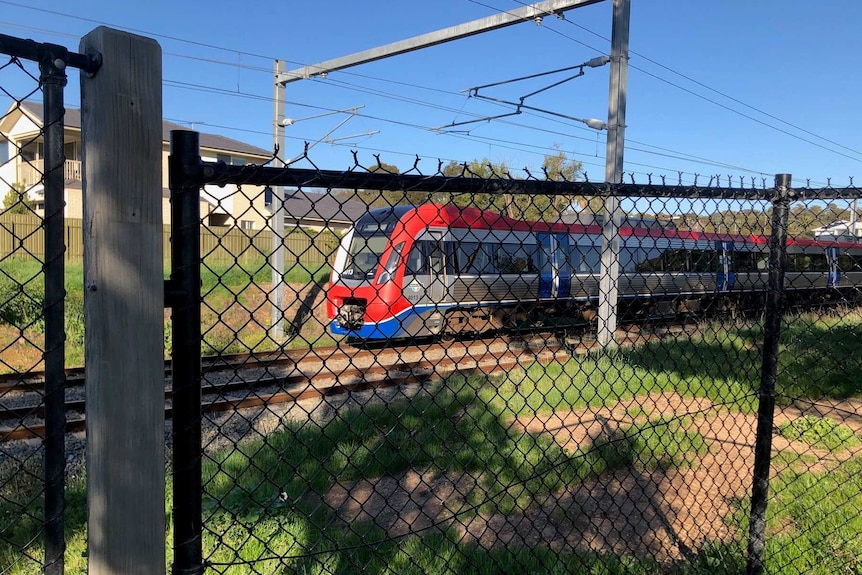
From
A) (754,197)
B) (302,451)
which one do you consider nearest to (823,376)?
(754,197)

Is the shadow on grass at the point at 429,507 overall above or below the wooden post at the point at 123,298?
below

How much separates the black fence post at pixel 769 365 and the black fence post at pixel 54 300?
2.76m

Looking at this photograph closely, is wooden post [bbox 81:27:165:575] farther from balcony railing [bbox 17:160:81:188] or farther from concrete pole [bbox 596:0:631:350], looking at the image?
concrete pole [bbox 596:0:631:350]

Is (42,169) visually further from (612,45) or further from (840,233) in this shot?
(840,233)

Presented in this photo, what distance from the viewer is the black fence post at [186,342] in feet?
5.19

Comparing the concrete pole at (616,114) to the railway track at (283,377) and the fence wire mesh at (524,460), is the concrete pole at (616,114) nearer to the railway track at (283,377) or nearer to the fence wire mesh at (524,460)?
the railway track at (283,377)

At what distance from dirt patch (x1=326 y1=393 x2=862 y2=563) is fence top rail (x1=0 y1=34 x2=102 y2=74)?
7.83 feet

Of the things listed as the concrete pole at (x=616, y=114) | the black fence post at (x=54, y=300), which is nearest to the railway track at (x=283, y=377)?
the concrete pole at (x=616, y=114)

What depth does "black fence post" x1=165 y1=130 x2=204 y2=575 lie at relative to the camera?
62.3 inches

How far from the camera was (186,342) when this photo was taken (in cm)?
161

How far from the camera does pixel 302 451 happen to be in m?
5.19

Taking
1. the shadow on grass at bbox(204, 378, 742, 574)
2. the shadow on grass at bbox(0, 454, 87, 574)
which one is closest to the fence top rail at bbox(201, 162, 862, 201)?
the shadow on grass at bbox(204, 378, 742, 574)

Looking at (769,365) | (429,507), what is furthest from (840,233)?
(769,365)

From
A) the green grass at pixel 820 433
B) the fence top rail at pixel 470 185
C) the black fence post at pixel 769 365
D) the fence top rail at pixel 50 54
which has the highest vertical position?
the fence top rail at pixel 50 54
